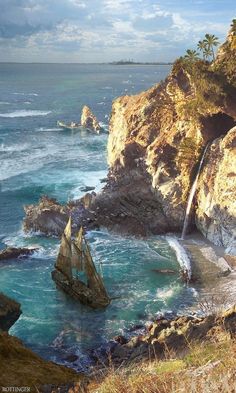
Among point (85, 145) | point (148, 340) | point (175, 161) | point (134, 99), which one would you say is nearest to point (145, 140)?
point (175, 161)

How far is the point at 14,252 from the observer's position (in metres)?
42.1

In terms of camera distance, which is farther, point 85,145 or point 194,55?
point 85,145

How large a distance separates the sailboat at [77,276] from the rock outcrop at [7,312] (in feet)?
22.1

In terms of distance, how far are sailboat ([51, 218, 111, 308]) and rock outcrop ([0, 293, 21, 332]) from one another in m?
6.74

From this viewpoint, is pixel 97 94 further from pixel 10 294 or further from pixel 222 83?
pixel 10 294

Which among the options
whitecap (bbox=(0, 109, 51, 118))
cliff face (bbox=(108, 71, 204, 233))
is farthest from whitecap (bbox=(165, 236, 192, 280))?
whitecap (bbox=(0, 109, 51, 118))

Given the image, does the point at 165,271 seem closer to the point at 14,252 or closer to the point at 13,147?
the point at 14,252

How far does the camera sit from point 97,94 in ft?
612

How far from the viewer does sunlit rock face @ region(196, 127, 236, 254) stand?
133ft

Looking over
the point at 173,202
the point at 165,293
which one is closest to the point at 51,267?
the point at 165,293

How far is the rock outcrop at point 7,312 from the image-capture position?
2752cm

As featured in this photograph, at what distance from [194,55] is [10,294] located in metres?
31.6

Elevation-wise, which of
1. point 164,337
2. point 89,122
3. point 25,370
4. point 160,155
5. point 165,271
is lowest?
point 165,271

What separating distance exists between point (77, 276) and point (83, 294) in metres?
1.90
